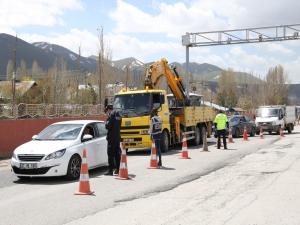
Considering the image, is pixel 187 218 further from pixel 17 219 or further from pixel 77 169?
pixel 77 169

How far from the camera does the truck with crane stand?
62.9ft

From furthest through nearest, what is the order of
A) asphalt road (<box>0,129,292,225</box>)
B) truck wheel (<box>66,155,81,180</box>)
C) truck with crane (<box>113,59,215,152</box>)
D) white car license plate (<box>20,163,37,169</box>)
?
1. truck with crane (<box>113,59,215,152</box>)
2. truck wheel (<box>66,155,81,180</box>)
3. white car license plate (<box>20,163,37,169</box>)
4. asphalt road (<box>0,129,292,225</box>)

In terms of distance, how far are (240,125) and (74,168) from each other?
2175 cm

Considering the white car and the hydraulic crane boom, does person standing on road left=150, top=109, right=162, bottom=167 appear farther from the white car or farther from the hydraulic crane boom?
the hydraulic crane boom

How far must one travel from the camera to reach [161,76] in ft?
77.4

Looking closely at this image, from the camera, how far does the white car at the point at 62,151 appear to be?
11.5 metres

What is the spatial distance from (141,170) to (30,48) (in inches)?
6940

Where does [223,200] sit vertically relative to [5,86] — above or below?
below

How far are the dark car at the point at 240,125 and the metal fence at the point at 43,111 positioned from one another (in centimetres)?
963

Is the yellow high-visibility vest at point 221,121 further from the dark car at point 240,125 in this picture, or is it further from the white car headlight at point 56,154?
the white car headlight at point 56,154

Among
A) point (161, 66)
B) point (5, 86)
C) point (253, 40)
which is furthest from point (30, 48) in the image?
point (161, 66)

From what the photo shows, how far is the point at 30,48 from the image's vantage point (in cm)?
18212

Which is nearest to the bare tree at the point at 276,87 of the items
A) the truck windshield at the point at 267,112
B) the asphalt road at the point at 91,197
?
the truck windshield at the point at 267,112

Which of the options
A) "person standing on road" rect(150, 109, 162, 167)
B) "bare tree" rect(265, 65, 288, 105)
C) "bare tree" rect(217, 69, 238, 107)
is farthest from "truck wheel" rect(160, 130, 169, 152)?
"bare tree" rect(265, 65, 288, 105)
